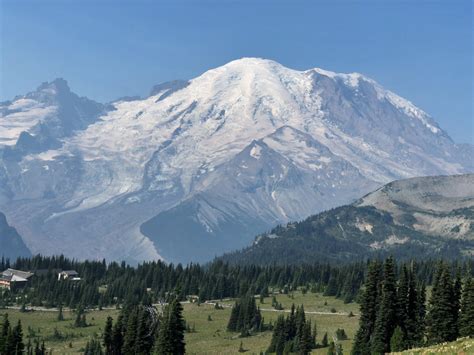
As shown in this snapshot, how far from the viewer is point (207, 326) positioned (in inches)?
6348

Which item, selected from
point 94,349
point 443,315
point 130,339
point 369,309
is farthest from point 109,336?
point 443,315

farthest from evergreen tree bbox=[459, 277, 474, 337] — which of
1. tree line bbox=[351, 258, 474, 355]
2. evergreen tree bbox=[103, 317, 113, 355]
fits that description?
evergreen tree bbox=[103, 317, 113, 355]

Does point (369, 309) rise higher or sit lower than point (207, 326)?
higher

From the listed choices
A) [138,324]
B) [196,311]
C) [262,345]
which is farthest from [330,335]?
[196,311]

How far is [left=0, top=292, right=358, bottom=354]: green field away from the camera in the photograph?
137 meters

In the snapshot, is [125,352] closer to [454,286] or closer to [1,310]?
[454,286]

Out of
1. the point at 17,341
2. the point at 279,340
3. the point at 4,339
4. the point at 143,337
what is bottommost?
the point at 17,341

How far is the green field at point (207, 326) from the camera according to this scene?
450 ft

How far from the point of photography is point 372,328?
103 meters

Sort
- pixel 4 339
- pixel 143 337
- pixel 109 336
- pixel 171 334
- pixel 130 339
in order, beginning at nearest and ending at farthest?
pixel 171 334
pixel 143 337
pixel 130 339
pixel 4 339
pixel 109 336

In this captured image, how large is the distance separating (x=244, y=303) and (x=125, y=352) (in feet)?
184

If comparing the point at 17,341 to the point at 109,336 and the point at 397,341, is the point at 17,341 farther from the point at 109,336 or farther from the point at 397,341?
the point at 397,341

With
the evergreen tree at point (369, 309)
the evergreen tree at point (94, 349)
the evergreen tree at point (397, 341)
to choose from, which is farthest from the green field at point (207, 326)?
the evergreen tree at point (397, 341)

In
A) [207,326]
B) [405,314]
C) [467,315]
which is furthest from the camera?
[207,326]
